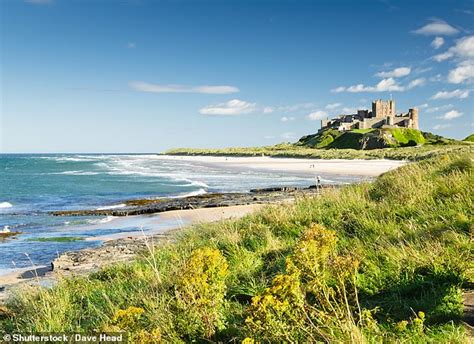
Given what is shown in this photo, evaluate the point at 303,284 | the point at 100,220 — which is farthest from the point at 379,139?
the point at 303,284

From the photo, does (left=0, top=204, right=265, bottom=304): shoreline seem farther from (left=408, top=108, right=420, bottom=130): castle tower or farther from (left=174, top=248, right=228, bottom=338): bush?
(left=408, top=108, right=420, bottom=130): castle tower

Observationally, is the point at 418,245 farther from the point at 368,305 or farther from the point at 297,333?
the point at 297,333

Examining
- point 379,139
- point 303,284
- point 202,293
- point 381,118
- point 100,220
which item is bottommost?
point 100,220

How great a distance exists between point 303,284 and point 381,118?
12990 centimetres

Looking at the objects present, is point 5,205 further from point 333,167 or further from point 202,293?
point 333,167

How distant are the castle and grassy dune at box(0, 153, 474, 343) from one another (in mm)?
108965

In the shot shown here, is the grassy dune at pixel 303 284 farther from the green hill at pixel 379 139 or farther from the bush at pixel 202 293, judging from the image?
the green hill at pixel 379 139

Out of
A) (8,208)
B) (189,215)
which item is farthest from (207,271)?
(8,208)

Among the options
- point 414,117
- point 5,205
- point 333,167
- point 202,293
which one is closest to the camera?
point 202,293

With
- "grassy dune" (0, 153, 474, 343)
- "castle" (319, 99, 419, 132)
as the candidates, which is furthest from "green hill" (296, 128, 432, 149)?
"grassy dune" (0, 153, 474, 343)

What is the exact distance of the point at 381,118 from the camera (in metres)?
127

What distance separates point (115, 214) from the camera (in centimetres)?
2319

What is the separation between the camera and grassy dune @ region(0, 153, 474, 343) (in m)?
3.91

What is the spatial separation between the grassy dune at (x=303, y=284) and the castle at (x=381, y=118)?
357ft
